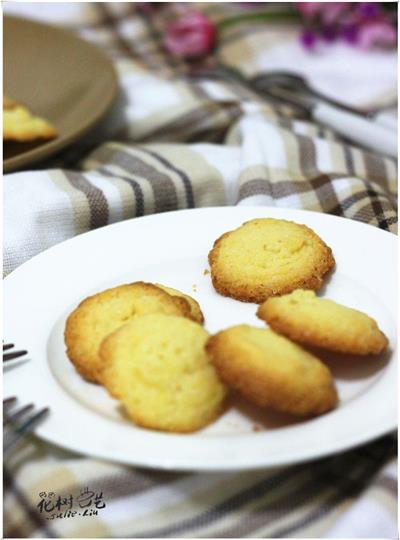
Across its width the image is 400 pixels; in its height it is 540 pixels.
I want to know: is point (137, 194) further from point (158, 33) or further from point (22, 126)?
point (158, 33)

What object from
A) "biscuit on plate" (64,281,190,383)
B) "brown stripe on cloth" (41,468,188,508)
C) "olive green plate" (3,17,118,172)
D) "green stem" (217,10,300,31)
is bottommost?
"brown stripe on cloth" (41,468,188,508)

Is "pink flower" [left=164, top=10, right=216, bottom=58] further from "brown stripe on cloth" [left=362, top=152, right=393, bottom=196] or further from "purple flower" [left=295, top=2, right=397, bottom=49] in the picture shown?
"brown stripe on cloth" [left=362, top=152, right=393, bottom=196]

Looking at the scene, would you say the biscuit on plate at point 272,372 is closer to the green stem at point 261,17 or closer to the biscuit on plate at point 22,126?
the biscuit on plate at point 22,126

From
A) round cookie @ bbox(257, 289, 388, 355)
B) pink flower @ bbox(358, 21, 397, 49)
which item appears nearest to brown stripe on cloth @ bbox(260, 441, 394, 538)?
round cookie @ bbox(257, 289, 388, 355)

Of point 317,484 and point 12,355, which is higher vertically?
point 12,355

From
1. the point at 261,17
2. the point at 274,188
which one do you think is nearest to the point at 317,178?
the point at 274,188

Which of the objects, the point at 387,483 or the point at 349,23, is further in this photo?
the point at 349,23
